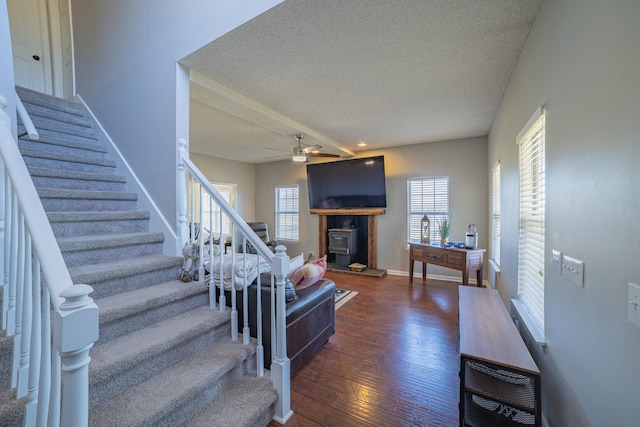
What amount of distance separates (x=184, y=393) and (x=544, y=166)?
2428mm

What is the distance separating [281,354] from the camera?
67.5 inches

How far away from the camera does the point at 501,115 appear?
3.00m

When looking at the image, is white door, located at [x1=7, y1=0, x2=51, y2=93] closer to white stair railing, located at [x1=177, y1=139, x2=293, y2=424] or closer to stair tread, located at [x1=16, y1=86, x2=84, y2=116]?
stair tread, located at [x1=16, y1=86, x2=84, y2=116]

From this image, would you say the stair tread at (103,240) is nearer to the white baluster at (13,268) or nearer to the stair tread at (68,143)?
the white baluster at (13,268)

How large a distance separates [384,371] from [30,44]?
620 cm

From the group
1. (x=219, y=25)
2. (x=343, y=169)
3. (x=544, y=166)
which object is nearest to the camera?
(x=544, y=166)

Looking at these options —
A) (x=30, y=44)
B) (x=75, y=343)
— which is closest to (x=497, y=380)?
(x=75, y=343)

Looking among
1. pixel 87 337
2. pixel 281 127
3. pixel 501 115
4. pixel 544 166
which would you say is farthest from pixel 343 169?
pixel 87 337

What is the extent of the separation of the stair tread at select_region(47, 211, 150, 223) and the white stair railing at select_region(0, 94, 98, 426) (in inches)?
28.0

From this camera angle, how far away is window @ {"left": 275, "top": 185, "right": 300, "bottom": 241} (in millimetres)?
6652

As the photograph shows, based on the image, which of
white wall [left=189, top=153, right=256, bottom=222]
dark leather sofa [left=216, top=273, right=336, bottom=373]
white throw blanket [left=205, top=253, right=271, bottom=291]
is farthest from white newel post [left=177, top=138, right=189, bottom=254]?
white wall [left=189, top=153, right=256, bottom=222]

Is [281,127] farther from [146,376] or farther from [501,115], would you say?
[146,376]

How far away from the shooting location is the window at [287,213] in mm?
6652

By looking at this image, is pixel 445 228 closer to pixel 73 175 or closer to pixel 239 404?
pixel 239 404
